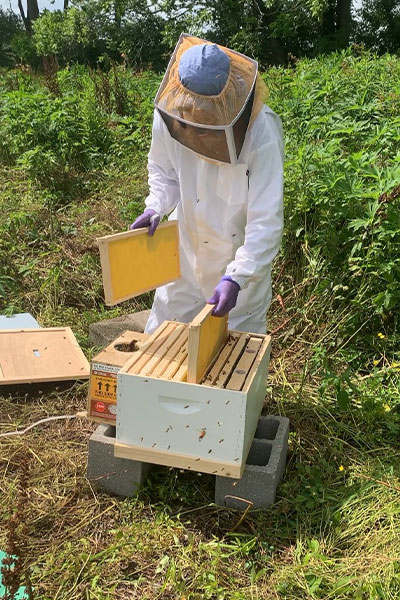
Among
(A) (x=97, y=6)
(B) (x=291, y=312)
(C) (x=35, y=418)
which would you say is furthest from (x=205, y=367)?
(A) (x=97, y=6)

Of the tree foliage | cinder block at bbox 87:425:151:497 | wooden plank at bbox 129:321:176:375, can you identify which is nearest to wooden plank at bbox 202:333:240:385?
wooden plank at bbox 129:321:176:375

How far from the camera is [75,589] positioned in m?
1.93

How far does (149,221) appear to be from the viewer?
2.52 metres

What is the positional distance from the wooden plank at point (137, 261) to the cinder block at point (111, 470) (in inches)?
20.9

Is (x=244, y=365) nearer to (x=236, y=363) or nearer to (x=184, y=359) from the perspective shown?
(x=236, y=363)

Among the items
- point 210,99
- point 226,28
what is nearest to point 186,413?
point 210,99

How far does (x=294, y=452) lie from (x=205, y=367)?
2.23ft

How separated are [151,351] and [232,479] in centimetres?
55

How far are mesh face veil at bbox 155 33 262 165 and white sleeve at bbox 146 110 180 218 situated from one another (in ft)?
1.25

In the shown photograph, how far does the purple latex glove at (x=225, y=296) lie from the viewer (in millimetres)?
2162

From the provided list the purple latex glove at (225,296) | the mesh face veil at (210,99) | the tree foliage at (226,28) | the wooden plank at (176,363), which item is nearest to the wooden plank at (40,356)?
the wooden plank at (176,363)

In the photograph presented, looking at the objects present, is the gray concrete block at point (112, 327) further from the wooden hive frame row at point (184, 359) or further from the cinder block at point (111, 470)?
the cinder block at point (111, 470)

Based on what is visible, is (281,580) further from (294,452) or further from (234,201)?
(234,201)

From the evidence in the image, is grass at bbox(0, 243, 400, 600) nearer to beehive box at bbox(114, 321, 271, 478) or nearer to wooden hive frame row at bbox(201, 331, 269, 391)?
beehive box at bbox(114, 321, 271, 478)
